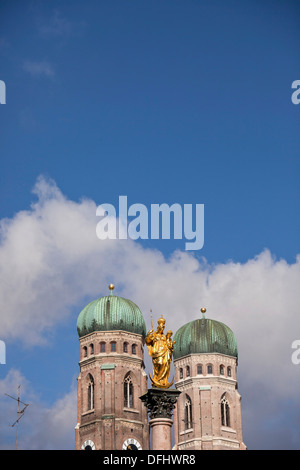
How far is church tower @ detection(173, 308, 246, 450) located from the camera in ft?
428

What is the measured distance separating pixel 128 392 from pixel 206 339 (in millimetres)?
13896

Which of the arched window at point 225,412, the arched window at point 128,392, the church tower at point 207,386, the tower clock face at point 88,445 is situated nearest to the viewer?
the tower clock face at point 88,445

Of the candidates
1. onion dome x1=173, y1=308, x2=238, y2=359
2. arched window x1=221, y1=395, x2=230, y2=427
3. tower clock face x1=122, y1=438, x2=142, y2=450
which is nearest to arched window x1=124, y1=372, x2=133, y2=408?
tower clock face x1=122, y1=438, x2=142, y2=450

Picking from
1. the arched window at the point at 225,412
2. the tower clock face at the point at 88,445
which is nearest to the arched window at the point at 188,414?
the arched window at the point at 225,412

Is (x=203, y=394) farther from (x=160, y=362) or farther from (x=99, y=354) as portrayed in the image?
(x=160, y=362)

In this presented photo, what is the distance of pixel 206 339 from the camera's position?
13388 centimetres

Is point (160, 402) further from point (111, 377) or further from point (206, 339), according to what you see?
point (206, 339)

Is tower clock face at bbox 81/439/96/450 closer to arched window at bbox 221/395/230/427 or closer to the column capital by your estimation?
arched window at bbox 221/395/230/427

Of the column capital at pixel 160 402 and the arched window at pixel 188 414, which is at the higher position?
the arched window at pixel 188 414

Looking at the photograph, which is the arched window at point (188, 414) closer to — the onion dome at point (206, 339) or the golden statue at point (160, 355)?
the onion dome at point (206, 339)

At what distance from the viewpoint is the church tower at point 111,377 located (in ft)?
409

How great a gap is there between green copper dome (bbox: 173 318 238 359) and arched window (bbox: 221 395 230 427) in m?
6.57

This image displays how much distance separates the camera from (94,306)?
132 meters
